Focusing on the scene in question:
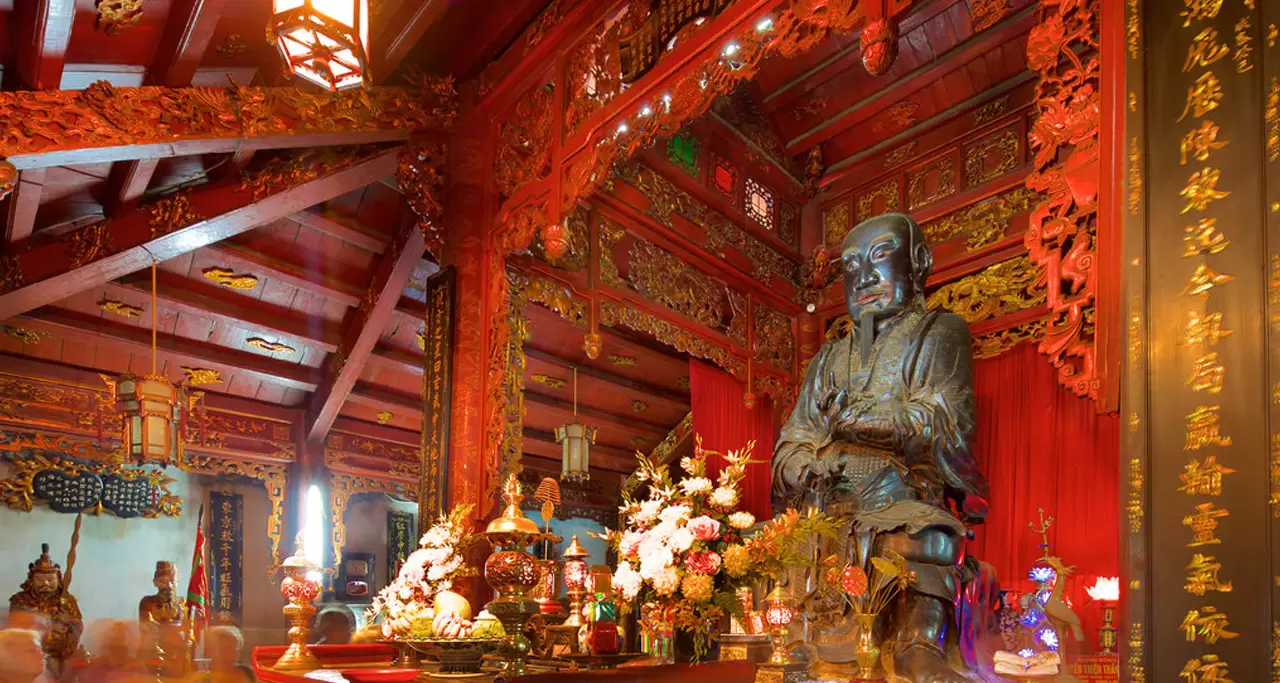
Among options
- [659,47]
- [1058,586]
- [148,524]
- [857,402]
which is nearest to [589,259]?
[659,47]

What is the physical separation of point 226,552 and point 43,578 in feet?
5.52

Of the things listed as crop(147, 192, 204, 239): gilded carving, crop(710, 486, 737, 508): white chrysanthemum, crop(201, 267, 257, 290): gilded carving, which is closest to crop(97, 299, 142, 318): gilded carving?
crop(201, 267, 257, 290): gilded carving

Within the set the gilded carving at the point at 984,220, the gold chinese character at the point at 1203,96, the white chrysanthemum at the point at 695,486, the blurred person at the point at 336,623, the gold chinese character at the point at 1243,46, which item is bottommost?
the blurred person at the point at 336,623

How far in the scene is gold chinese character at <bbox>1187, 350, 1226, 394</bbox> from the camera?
6.02 feet

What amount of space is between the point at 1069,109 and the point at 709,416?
4.30 m

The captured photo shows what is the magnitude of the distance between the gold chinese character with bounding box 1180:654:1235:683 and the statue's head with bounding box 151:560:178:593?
6957mm

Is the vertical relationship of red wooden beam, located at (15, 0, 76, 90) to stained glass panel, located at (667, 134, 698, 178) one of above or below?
below

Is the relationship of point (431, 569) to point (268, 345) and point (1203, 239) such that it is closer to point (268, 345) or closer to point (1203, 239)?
point (268, 345)

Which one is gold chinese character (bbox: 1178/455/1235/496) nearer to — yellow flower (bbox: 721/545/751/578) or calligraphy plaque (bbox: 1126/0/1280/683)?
calligraphy plaque (bbox: 1126/0/1280/683)

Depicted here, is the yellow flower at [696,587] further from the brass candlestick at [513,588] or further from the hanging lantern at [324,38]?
the hanging lantern at [324,38]

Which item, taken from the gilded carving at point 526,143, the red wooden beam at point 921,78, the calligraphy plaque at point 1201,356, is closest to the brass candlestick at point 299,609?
the gilded carving at point 526,143

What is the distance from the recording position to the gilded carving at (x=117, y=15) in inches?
147

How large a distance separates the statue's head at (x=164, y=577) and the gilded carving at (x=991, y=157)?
6.22 meters

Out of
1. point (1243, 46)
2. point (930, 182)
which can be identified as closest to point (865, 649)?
point (1243, 46)
